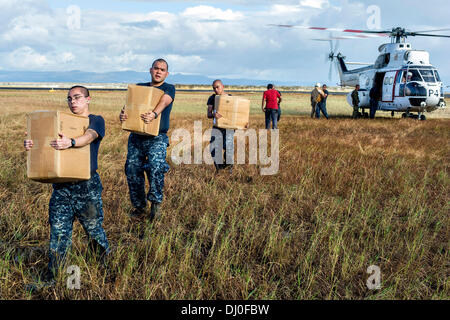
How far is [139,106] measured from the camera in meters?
4.19

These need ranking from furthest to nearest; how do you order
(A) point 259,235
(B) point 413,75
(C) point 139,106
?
(B) point 413,75 → (C) point 139,106 → (A) point 259,235

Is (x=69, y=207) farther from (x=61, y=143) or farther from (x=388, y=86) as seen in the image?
(x=388, y=86)

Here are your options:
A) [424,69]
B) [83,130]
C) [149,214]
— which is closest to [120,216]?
[149,214]

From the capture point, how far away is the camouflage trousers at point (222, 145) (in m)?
7.04

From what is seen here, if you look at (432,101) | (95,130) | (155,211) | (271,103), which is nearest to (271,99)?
(271,103)

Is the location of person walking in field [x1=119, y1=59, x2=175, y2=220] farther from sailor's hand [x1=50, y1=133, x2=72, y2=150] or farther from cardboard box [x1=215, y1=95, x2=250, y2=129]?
cardboard box [x1=215, y1=95, x2=250, y2=129]

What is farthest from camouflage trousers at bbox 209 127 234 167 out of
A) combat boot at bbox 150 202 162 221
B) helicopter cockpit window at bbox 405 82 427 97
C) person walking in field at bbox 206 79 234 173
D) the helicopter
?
helicopter cockpit window at bbox 405 82 427 97

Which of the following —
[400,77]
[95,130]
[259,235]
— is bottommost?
[259,235]

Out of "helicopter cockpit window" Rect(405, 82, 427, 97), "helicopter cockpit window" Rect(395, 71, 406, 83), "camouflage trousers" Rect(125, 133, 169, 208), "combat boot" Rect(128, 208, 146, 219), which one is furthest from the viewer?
"helicopter cockpit window" Rect(395, 71, 406, 83)

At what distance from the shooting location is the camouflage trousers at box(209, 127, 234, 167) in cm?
704

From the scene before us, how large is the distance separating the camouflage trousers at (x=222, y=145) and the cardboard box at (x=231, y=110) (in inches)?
13.6

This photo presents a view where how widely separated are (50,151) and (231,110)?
4214mm
